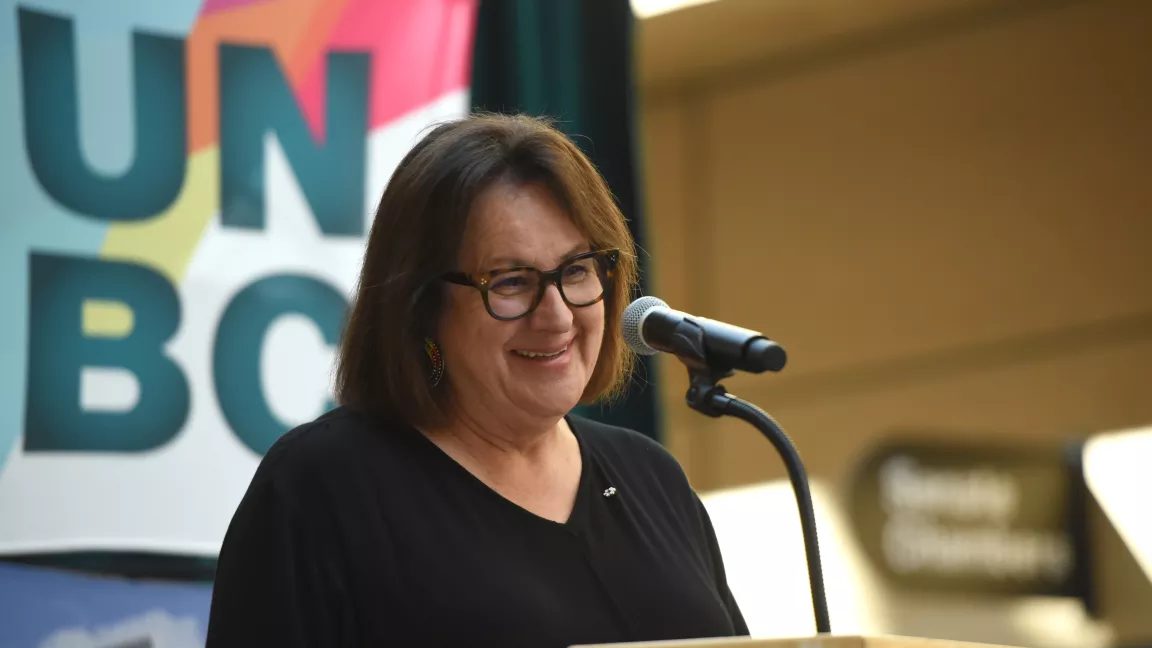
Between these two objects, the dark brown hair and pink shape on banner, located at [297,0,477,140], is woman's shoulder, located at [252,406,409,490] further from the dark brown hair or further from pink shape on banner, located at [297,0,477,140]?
pink shape on banner, located at [297,0,477,140]

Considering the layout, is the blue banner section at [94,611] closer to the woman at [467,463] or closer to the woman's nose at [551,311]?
the woman at [467,463]

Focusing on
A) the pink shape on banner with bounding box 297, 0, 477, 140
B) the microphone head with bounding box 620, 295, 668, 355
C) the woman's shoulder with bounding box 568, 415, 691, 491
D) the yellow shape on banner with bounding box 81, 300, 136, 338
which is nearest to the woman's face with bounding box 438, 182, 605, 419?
the microphone head with bounding box 620, 295, 668, 355

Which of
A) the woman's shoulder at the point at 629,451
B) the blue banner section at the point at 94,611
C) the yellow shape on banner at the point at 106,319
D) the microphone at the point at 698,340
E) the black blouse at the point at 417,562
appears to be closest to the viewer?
the microphone at the point at 698,340

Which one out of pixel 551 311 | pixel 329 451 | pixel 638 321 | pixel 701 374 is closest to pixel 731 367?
pixel 701 374

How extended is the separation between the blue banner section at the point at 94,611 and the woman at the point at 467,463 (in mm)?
763

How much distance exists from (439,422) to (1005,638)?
441 centimetres

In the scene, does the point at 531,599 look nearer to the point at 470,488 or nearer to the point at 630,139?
the point at 470,488

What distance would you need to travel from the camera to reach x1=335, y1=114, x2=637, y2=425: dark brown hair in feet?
5.37

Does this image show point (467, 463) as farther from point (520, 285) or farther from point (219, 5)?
point (219, 5)

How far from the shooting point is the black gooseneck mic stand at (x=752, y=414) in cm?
135

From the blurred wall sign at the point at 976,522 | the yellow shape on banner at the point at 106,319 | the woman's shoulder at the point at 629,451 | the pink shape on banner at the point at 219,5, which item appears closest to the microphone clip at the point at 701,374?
the woman's shoulder at the point at 629,451

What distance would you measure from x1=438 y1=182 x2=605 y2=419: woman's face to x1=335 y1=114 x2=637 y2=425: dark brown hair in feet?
0.07

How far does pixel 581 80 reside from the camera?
284 cm

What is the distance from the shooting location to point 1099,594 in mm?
5375
